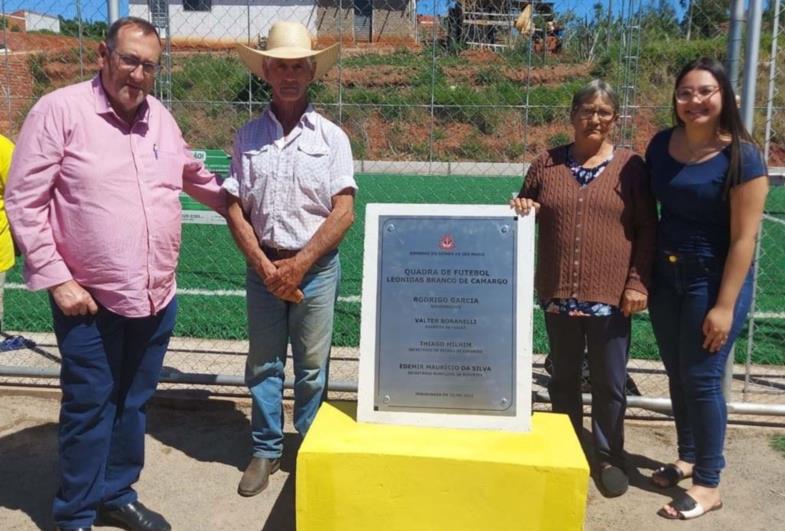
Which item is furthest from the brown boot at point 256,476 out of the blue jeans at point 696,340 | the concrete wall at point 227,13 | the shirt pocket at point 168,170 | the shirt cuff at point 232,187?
the concrete wall at point 227,13

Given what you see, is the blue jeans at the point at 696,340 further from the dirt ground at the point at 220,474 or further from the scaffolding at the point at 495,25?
the scaffolding at the point at 495,25

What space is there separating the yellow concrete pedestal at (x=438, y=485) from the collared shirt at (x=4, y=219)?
113 inches

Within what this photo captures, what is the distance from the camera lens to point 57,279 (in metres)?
2.86

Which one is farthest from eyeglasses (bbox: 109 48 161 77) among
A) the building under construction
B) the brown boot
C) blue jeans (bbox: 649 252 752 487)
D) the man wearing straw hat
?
the building under construction

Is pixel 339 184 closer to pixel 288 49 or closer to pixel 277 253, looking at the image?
pixel 277 253

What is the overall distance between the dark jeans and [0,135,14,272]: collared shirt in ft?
10.8

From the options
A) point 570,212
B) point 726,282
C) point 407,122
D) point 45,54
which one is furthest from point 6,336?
point 407,122

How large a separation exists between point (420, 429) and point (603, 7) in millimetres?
4472

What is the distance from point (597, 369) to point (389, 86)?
296 inches

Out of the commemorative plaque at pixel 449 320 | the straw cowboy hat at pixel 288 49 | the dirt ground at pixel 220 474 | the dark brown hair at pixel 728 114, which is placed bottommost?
the dirt ground at pixel 220 474

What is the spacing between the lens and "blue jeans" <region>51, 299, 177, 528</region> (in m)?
3.04

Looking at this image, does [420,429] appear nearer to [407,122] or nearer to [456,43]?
[456,43]

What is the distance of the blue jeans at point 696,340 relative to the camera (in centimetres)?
332

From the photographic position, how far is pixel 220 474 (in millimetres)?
3930
